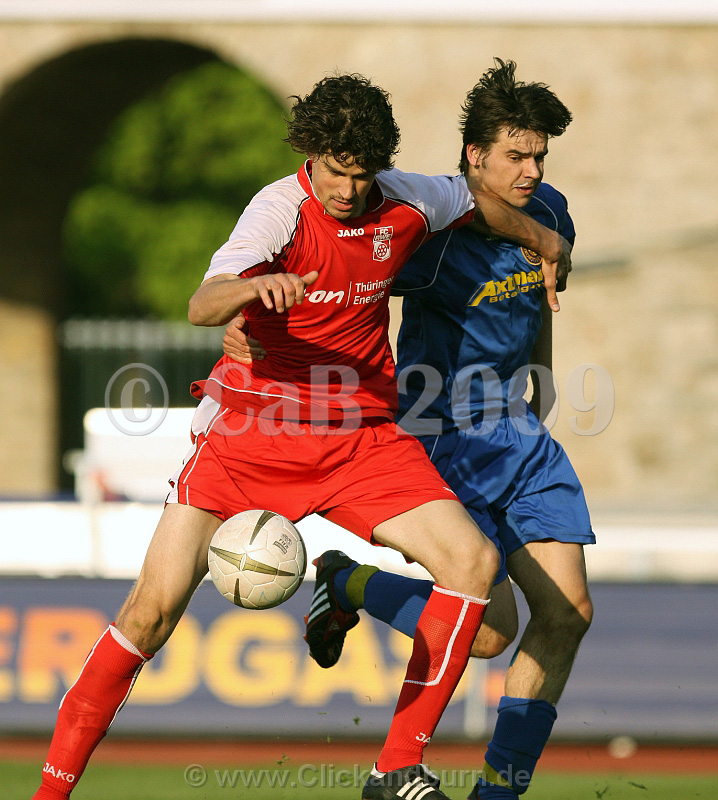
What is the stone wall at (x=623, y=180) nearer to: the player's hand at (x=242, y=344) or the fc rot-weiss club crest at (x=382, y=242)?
the fc rot-weiss club crest at (x=382, y=242)

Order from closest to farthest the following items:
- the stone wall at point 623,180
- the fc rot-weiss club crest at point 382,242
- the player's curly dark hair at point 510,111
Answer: the fc rot-weiss club crest at point 382,242 < the player's curly dark hair at point 510,111 < the stone wall at point 623,180

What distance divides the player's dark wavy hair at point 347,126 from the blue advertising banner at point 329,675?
14.5 feet

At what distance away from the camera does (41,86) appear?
49.2 ft

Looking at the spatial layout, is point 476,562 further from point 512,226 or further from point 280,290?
point 512,226

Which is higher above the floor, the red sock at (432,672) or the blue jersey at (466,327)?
the blue jersey at (466,327)

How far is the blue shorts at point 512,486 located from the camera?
527 cm

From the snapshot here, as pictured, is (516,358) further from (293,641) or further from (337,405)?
(293,641)

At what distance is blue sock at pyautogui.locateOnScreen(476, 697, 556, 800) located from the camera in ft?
16.8

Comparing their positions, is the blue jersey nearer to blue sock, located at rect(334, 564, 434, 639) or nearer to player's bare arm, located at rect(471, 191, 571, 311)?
player's bare arm, located at rect(471, 191, 571, 311)

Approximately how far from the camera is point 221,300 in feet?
13.1

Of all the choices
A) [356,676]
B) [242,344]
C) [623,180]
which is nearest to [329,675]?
[356,676]

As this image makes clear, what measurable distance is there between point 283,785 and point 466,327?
326 centimetres

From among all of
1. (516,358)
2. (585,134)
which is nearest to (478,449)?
(516,358)
